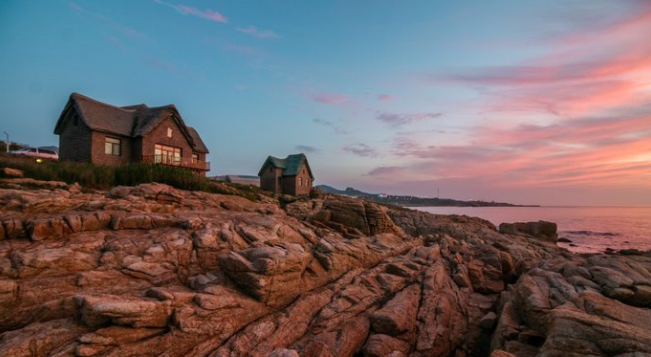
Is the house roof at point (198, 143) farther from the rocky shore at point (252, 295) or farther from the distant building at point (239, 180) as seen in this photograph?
the rocky shore at point (252, 295)

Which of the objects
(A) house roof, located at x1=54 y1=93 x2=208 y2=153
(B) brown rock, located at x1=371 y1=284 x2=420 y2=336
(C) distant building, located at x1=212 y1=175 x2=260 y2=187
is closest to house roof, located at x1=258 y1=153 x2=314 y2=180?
(C) distant building, located at x1=212 y1=175 x2=260 y2=187

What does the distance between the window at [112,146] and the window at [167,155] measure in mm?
3625

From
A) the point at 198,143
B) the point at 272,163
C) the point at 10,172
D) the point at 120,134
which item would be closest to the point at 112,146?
the point at 120,134

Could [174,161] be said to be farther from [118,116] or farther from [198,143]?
[198,143]

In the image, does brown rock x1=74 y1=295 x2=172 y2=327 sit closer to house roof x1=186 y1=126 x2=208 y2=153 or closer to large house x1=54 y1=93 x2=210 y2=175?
large house x1=54 y1=93 x2=210 y2=175

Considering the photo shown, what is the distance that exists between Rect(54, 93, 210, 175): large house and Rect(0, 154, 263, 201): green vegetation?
20.5 feet

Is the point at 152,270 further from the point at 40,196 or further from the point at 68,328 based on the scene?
the point at 40,196

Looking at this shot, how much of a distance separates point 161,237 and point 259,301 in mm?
6092

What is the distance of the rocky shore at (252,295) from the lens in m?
8.62

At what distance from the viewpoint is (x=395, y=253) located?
20.2 metres

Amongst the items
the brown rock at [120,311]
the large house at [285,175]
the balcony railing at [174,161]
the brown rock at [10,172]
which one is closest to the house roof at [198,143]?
the balcony railing at [174,161]

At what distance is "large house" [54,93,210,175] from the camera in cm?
3228

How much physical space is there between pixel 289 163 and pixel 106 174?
2999 centimetres

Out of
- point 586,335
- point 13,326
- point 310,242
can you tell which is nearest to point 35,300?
point 13,326
